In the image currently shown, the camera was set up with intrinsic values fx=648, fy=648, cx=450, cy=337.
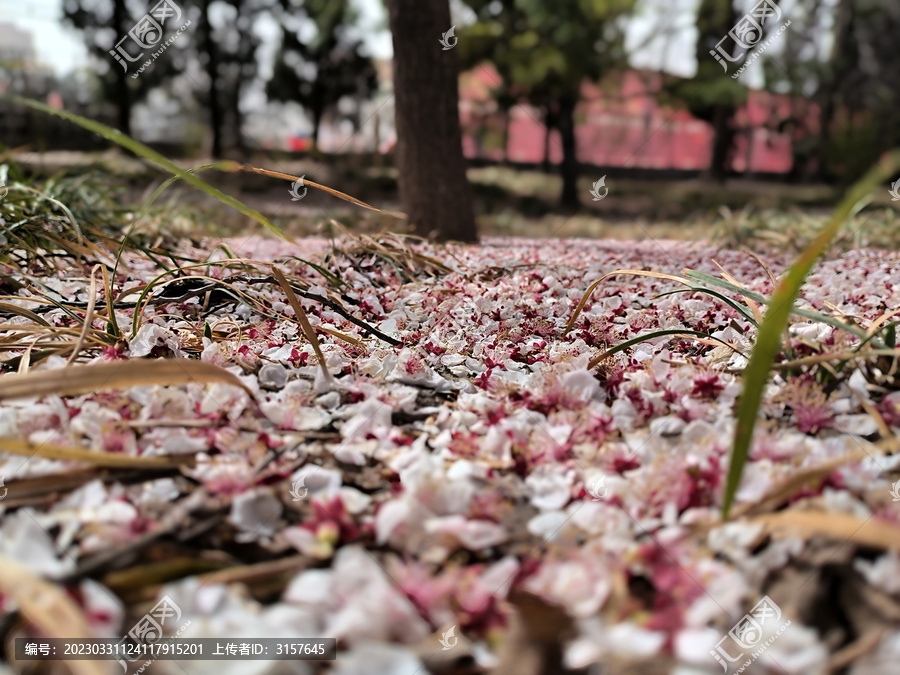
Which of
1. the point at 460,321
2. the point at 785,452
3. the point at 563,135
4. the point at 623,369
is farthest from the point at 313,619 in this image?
the point at 563,135

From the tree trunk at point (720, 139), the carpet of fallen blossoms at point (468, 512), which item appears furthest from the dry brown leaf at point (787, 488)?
the tree trunk at point (720, 139)

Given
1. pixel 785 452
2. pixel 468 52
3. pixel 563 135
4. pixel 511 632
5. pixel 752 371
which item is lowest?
pixel 511 632

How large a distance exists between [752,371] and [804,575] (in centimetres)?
24

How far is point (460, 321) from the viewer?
5.69 ft

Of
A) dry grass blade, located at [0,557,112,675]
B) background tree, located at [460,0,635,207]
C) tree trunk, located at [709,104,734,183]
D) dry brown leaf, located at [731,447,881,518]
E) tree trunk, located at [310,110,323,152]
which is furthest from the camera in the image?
tree trunk, located at [310,110,323,152]

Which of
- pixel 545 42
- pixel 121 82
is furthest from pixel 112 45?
pixel 545 42

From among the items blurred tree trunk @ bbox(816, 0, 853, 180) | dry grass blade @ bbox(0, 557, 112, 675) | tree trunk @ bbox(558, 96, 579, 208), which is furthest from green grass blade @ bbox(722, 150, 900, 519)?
blurred tree trunk @ bbox(816, 0, 853, 180)

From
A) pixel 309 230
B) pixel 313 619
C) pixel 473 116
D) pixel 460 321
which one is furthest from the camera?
pixel 473 116

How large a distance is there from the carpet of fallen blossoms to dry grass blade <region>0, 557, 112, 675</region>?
0.14 ft

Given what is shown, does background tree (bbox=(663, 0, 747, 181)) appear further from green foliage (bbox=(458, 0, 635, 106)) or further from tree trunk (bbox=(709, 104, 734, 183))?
green foliage (bbox=(458, 0, 635, 106))

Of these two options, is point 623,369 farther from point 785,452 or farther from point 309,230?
point 309,230

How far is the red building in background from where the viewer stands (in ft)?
38.9

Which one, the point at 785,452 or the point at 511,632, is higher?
the point at 785,452

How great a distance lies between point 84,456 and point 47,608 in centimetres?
26
